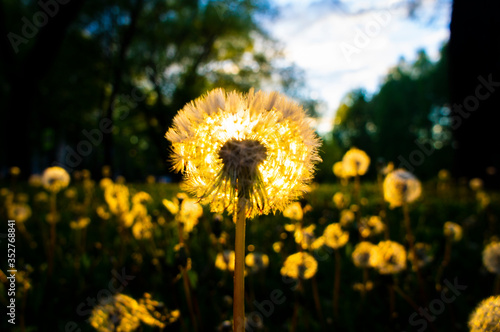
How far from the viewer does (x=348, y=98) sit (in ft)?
162

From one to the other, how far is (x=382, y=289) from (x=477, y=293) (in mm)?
1177

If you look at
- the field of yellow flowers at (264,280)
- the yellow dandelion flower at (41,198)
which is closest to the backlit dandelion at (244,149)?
the field of yellow flowers at (264,280)

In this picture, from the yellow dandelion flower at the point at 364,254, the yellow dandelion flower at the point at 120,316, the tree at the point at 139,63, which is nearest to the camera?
the yellow dandelion flower at the point at 120,316

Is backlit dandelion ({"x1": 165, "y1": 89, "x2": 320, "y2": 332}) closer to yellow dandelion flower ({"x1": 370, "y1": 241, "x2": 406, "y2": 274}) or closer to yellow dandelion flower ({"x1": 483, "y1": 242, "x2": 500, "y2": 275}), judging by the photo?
yellow dandelion flower ({"x1": 370, "y1": 241, "x2": 406, "y2": 274})

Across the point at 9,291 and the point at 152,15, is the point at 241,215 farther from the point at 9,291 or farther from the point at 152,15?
the point at 152,15

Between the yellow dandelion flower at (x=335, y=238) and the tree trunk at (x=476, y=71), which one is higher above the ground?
the tree trunk at (x=476, y=71)

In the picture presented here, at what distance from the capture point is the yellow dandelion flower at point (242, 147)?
0.92 metres

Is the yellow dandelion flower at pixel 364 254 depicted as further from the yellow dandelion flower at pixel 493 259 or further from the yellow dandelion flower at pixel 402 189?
the yellow dandelion flower at pixel 493 259

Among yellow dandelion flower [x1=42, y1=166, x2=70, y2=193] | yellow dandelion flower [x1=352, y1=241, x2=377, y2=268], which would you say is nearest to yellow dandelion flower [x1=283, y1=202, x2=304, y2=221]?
yellow dandelion flower [x1=352, y1=241, x2=377, y2=268]

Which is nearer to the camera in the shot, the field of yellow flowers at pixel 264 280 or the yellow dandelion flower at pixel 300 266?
the field of yellow flowers at pixel 264 280

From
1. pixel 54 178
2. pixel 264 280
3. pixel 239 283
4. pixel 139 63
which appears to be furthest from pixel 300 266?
pixel 139 63

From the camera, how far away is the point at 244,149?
3.03 feet

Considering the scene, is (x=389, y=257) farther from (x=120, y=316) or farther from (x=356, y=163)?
(x=120, y=316)

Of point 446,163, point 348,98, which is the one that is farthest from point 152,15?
point 348,98
